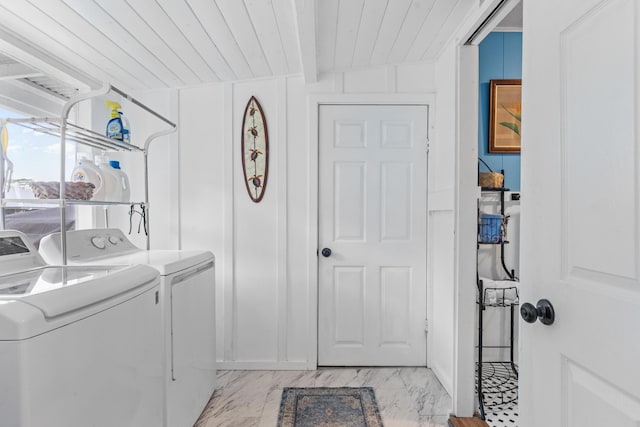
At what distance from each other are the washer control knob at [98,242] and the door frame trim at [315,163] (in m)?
1.30

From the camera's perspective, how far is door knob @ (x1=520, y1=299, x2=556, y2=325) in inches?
39.4

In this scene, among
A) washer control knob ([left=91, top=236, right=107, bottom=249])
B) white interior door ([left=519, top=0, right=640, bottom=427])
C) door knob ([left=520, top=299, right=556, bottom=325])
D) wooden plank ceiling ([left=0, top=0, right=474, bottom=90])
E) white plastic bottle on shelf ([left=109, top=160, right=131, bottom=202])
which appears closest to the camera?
white interior door ([left=519, top=0, right=640, bottom=427])

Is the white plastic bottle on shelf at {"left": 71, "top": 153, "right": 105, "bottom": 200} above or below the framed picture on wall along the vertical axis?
below

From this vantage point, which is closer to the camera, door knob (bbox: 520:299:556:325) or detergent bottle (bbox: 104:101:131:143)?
door knob (bbox: 520:299:556:325)

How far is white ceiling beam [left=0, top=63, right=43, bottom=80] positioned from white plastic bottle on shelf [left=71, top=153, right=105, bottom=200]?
0.48 meters

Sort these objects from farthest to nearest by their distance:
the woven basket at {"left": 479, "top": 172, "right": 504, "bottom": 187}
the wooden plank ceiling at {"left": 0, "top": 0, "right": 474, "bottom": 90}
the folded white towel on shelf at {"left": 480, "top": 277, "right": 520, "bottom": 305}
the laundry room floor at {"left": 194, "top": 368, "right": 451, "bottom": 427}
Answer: the woven basket at {"left": 479, "top": 172, "right": 504, "bottom": 187} → the folded white towel on shelf at {"left": 480, "top": 277, "right": 520, "bottom": 305} → the laundry room floor at {"left": 194, "top": 368, "right": 451, "bottom": 427} → the wooden plank ceiling at {"left": 0, "top": 0, "right": 474, "bottom": 90}

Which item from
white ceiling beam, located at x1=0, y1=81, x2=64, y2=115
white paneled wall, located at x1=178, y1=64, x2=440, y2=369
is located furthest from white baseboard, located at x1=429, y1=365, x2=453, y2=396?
white ceiling beam, located at x1=0, y1=81, x2=64, y2=115

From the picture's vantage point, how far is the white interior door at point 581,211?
0.77 meters

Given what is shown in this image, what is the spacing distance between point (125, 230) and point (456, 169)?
92.0 inches

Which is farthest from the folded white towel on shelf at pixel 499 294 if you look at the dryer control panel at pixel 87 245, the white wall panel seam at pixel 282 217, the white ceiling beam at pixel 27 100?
the white ceiling beam at pixel 27 100

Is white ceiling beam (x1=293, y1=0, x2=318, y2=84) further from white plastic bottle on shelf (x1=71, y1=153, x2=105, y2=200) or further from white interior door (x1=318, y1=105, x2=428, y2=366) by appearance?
white plastic bottle on shelf (x1=71, y1=153, x2=105, y2=200)

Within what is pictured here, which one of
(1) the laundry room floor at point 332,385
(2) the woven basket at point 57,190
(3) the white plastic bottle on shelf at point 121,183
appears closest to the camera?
(2) the woven basket at point 57,190

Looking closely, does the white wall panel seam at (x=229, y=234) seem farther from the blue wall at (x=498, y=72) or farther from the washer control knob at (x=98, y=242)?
the blue wall at (x=498, y=72)

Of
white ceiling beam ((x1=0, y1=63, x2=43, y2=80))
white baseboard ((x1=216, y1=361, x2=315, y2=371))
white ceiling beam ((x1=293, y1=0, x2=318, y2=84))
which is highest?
white ceiling beam ((x1=293, y1=0, x2=318, y2=84))
